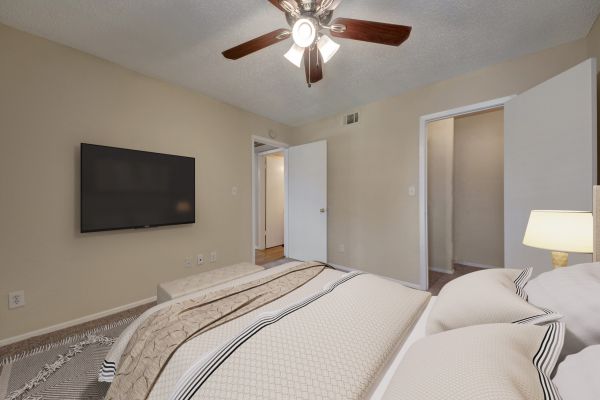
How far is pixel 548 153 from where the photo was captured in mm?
1743

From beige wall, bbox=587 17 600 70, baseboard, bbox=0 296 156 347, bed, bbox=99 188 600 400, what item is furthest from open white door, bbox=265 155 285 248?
beige wall, bbox=587 17 600 70

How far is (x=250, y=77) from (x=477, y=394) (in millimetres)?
2772

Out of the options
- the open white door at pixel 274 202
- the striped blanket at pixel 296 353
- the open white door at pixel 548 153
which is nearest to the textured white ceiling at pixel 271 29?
the open white door at pixel 548 153

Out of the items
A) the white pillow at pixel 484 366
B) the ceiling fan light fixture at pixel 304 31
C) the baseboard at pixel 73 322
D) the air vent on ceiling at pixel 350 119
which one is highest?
the air vent on ceiling at pixel 350 119

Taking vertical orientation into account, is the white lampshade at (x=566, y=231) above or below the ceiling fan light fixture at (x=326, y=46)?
below

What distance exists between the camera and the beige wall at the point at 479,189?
11.5 ft

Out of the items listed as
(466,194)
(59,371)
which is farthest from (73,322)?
(466,194)

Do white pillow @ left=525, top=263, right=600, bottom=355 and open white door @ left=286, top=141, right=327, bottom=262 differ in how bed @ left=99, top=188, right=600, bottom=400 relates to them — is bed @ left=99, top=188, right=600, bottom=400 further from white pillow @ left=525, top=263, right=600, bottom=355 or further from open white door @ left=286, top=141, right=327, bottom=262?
open white door @ left=286, top=141, right=327, bottom=262

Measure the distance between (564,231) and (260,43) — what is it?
2070 mm

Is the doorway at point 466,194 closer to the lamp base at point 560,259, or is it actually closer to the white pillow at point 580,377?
the lamp base at point 560,259

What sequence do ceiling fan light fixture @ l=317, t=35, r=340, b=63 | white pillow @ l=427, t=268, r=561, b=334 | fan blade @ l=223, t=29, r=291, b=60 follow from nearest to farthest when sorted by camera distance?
1. white pillow @ l=427, t=268, r=561, b=334
2. fan blade @ l=223, t=29, r=291, b=60
3. ceiling fan light fixture @ l=317, t=35, r=340, b=63

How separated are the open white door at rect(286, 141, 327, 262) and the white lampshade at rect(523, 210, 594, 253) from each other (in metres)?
2.48

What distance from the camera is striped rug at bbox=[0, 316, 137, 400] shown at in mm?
1294

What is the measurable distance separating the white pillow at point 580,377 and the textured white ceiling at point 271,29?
1967 millimetres
